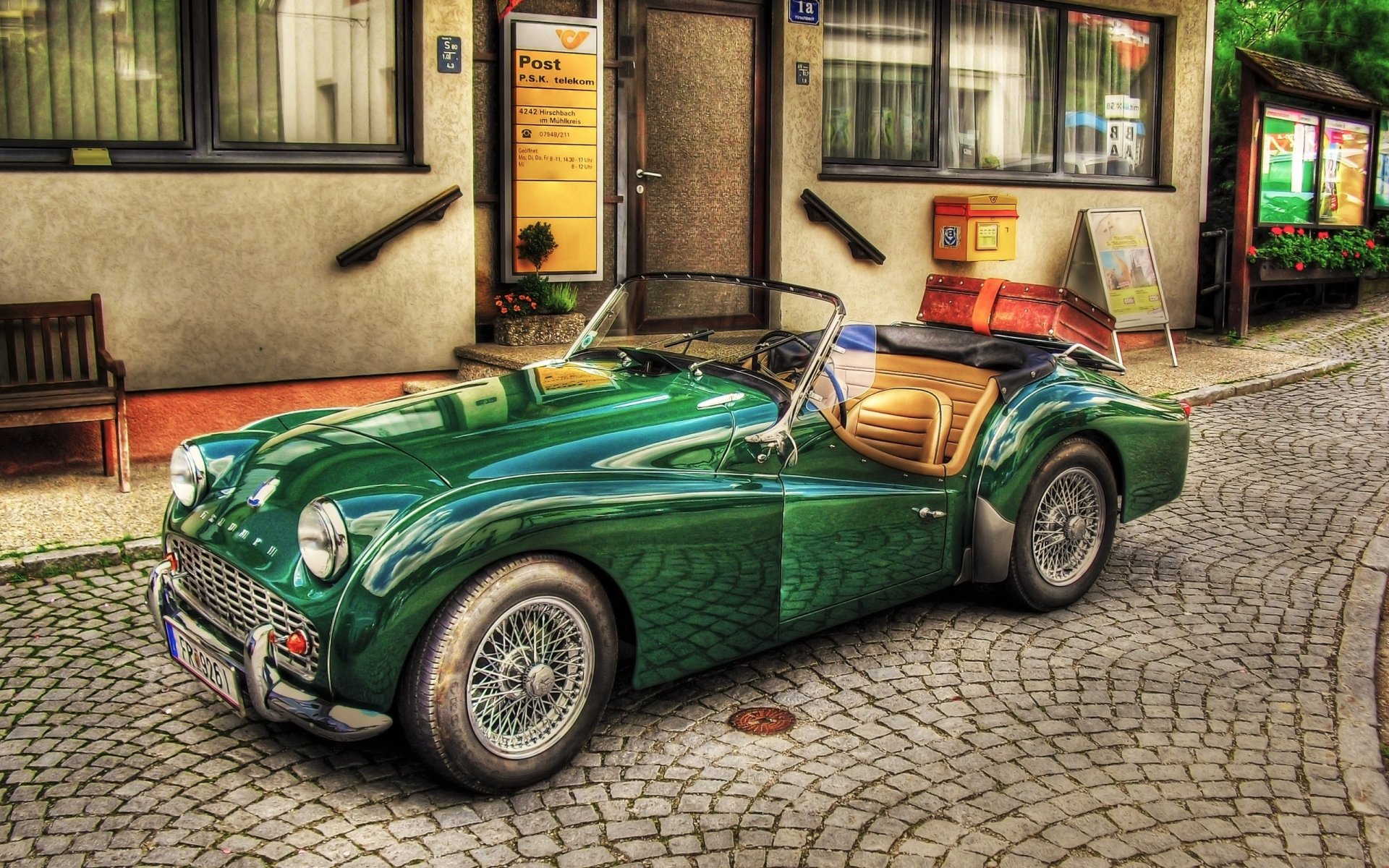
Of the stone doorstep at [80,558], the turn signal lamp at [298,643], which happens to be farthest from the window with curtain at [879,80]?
the turn signal lamp at [298,643]

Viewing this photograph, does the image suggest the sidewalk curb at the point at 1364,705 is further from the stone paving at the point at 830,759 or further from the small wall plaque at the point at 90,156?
the small wall plaque at the point at 90,156

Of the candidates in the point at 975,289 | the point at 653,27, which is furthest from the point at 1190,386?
the point at 653,27

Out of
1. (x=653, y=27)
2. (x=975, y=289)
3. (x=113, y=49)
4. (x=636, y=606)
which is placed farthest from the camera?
(x=653, y=27)

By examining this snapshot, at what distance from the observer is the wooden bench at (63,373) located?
274 inches

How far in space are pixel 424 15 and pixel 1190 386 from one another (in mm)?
6357

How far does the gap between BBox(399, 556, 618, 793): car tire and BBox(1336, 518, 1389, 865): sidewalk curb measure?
2.22 meters

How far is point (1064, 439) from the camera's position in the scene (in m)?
5.46

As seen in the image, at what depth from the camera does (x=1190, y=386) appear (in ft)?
34.4

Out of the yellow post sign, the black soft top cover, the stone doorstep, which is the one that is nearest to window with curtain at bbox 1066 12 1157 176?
the yellow post sign

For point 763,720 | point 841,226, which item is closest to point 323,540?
point 763,720

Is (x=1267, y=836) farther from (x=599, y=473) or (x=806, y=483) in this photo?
(x=599, y=473)

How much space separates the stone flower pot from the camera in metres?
9.23

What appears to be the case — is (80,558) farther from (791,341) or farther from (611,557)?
(791,341)

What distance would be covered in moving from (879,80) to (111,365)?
696cm
